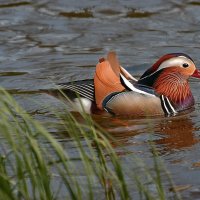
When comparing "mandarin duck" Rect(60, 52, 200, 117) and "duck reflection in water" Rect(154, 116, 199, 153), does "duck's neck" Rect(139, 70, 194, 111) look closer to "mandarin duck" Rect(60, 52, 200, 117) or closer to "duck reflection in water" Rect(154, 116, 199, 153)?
"mandarin duck" Rect(60, 52, 200, 117)

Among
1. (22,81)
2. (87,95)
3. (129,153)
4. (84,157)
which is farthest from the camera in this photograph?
(22,81)

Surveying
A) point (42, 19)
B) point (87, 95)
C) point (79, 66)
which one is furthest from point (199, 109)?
point (42, 19)

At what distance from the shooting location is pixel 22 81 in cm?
956

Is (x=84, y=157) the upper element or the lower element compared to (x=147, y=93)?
upper

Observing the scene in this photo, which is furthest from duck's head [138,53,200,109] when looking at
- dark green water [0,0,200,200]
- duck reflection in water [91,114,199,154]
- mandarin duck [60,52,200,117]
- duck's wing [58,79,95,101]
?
duck's wing [58,79,95,101]

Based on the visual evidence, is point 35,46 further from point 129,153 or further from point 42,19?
point 129,153

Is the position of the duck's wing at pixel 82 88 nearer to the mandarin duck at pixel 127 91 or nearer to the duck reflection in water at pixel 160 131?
the mandarin duck at pixel 127 91

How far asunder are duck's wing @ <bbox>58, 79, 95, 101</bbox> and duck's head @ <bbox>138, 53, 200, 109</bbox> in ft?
1.66

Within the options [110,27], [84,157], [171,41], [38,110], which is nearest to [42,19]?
[110,27]

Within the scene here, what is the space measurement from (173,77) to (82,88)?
1007 mm

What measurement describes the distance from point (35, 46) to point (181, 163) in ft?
13.5

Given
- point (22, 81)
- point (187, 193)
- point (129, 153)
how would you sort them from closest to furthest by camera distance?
point (187, 193), point (129, 153), point (22, 81)

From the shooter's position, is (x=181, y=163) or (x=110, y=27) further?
(x=110, y=27)

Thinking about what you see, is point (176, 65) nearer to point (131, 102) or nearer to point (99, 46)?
point (131, 102)
